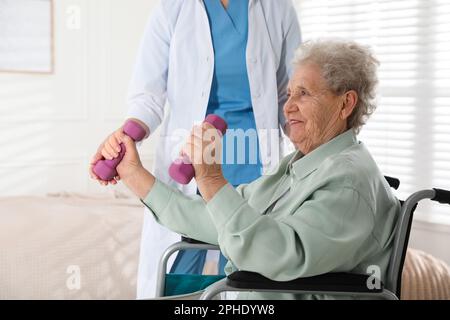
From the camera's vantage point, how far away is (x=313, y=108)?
148 cm

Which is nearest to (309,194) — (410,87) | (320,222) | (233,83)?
(320,222)

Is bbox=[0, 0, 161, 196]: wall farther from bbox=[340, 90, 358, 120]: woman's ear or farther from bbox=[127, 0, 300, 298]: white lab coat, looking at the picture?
bbox=[340, 90, 358, 120]: woman's ear

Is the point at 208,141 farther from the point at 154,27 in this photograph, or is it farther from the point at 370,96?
the point at 154,27

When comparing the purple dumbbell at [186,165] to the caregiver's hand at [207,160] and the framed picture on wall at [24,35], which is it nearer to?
the caregiver's hand at [207,160]

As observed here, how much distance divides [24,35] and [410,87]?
1925 millimetres

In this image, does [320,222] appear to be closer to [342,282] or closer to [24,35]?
[342,282]

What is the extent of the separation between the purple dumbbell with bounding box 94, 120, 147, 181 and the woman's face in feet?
1.13

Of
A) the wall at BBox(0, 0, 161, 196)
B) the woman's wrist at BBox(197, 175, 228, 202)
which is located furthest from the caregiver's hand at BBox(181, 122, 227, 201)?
the wall at BBox(0, 0, 161, 196)

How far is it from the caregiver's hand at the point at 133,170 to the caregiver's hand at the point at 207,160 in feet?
0.88

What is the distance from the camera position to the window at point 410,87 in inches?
130

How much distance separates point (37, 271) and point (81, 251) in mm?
173

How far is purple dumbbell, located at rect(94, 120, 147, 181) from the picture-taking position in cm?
153

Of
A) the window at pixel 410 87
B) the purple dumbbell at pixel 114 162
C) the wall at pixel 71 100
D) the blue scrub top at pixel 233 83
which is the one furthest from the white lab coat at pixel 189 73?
the wall at pixel 71 100

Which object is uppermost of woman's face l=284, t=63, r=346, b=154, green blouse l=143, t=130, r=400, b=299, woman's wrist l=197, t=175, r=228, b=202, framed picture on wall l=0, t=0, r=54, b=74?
framed picture on wall l=0, t=0, r=54, b=74
